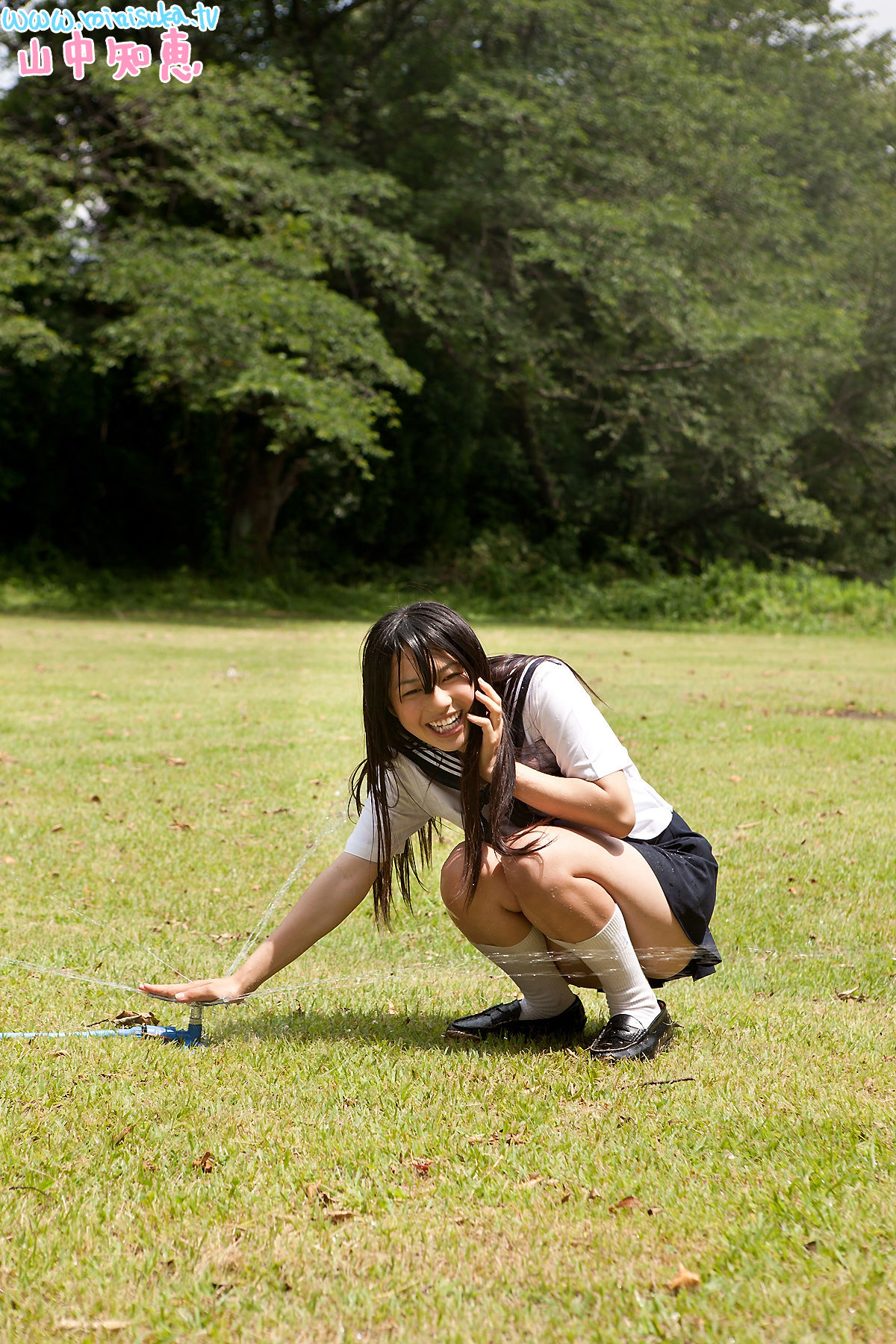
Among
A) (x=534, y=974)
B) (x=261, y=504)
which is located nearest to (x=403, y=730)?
(x=534, y=974)

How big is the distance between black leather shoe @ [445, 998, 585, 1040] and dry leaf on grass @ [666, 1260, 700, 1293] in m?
1.38

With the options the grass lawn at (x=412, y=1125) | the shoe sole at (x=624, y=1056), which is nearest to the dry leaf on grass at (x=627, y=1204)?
the grass lawn at (x=412, y=1125)

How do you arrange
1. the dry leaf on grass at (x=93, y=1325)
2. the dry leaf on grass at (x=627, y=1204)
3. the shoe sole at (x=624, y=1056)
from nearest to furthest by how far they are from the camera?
1. the dry leaf on grass at (x=93, y=1325)
2. the dry leaf on grass at (x=627, y=1204)
3. the shoe sole at (x=624, y=1056)

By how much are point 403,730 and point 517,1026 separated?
1052 millimetres

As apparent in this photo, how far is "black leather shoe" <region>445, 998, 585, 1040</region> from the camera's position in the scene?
12.3 feet

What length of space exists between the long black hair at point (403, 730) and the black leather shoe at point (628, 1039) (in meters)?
0.59

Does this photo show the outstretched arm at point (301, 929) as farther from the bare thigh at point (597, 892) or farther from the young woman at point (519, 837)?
the bare thigh at point (597, 892)

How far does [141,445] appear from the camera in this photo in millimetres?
24344

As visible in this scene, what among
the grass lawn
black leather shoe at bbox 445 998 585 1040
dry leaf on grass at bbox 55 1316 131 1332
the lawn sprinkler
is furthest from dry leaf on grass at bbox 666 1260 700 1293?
the lawn sprinkler

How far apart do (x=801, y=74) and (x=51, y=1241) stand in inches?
1226

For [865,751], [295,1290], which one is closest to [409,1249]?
[295,1290]

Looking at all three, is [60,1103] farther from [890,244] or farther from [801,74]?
[801,74]

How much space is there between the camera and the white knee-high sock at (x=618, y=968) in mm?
3354

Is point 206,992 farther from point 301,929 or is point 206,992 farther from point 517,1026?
point 517,1026
